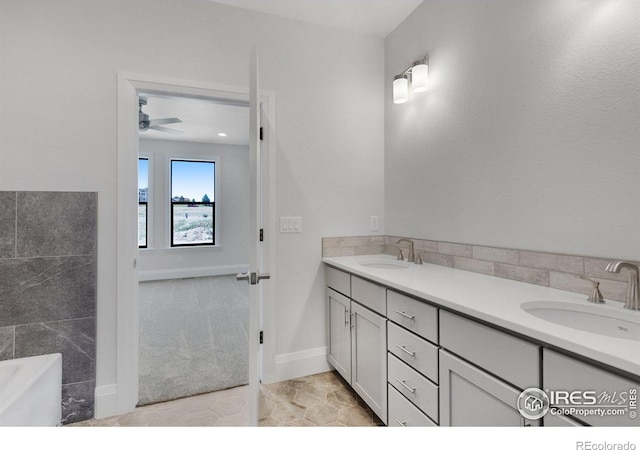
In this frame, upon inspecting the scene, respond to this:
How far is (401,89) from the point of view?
221 cm

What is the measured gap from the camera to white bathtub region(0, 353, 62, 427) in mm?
1322

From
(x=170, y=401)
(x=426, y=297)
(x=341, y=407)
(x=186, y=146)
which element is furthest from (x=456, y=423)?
(x=186, y=146)

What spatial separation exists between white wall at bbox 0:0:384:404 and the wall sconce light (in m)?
0.35

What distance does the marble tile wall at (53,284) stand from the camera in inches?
66.8

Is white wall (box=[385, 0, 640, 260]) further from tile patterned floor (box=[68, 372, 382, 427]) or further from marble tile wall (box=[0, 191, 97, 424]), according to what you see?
marble tile wall (box=[0, 191, 97, 424])

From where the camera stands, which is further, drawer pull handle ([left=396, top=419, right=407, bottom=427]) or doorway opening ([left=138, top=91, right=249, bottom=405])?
doorway opening ([left=138, top=91, right=249, bottom=405])

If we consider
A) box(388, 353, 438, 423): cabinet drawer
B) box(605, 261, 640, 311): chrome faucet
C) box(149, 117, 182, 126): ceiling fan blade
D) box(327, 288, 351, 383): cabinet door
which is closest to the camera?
box(605, 261, 640, 311): chrome faucet

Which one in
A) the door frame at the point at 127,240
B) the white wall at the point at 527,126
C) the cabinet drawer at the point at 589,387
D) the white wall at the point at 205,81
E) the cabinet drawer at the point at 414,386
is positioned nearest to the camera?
the cabinet drawer at the point at 589,387

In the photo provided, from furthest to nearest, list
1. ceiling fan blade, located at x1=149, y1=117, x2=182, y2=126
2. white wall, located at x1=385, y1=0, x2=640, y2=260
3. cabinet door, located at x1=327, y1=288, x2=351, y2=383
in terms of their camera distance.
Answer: ceiling fan blade, located at x1=149, y1=117, x2=182, y2=126, cabinet door, located at x1=327, y1=288, x2=351, y2=383, white wall, located at x1=385, y1=0, x2=640, y2=260

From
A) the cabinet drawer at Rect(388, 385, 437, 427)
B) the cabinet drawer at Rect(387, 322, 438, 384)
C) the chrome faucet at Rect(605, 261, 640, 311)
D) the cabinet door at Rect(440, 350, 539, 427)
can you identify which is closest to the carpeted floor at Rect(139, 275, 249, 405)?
the cabinet drawer at Rect(388, 385, 437, 427)

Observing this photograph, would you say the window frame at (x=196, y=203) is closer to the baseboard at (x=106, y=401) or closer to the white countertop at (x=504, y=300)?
the baseboard at (x=106, y=401)

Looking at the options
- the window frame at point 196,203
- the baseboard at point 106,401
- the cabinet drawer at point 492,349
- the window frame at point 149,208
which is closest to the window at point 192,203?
the window frame at point 196,203

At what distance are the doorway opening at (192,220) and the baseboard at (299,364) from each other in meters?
0.84
